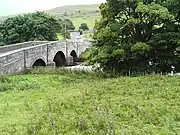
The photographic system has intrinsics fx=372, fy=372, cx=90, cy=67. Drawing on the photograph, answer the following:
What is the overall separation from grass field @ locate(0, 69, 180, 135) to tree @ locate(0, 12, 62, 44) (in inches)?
1315

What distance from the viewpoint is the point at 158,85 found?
43.9 feet

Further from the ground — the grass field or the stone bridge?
the grass field

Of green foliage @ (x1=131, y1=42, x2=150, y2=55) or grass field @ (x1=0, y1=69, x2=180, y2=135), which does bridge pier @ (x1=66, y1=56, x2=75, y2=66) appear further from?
grass field @ (x1=0, y1=69, x2=180, y2=135)

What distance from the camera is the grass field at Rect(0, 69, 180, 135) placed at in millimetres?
7820

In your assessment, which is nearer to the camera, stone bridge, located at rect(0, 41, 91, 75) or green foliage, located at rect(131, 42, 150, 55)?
green foliage, located at rect(131, 42, 150, 55)

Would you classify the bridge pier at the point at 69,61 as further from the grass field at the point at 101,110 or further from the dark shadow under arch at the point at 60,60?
the grass field at the point at 101,110

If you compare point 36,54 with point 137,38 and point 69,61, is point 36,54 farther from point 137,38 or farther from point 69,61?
point 69,61

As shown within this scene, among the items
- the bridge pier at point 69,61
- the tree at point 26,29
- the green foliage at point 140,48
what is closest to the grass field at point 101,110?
the green foliage at point 140,48

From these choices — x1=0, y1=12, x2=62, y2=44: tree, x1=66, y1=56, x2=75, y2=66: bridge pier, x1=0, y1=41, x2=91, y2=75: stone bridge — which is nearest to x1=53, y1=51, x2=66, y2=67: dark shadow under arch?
x1=0, y1=41, x2=91, y2=75: stone bridge

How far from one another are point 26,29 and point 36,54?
18.7m

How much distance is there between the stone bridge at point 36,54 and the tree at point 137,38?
4.95 metres

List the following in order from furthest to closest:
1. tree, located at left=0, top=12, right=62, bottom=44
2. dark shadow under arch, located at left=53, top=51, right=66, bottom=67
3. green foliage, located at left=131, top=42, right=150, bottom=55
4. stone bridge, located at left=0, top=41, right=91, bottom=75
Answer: tree, located at left=0, top=12, right=62, bottom=44 → dark shadow under arch, located at left=53, top=51, right=66, bottom=67 → stone bridge, located at left=0, top=41, right=91, bottom=75 → green foliage, located at left=131, top=42, right=150, bottom=55

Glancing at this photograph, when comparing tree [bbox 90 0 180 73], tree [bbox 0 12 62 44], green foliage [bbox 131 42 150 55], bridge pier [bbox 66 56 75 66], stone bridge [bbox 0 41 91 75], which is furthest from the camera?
tree [bbox 0 12 62 44]

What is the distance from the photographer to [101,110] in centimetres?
925
